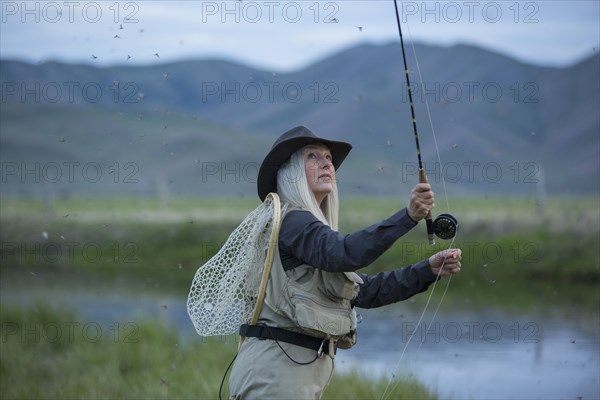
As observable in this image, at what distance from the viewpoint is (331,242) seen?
4.52m

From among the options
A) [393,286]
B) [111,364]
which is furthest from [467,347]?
[393,286]

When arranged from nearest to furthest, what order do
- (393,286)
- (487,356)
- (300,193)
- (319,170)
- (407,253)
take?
(300,193), (319,170), (393,286), (487,356), (407,253)

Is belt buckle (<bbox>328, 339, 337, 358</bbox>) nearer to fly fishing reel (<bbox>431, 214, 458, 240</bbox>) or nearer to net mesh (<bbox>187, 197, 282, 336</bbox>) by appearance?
net mesh (<bbox>187, 197, 282, 336</bbox>)

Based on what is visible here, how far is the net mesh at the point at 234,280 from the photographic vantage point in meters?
4.90

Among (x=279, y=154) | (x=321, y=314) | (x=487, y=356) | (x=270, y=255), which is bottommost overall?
(x=487, y=356)

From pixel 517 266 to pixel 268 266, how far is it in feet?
52.2

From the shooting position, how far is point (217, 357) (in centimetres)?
1025

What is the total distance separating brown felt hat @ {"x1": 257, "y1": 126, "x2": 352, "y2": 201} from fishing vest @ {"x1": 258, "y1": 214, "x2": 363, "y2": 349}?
433 mm

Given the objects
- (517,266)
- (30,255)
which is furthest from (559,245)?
(30,255)

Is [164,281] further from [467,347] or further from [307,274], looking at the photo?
[307,274]

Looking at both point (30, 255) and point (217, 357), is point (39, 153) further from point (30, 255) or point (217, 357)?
point (217, 357)

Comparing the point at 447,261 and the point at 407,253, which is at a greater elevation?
the point at 447,261

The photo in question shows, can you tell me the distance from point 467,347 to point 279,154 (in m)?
9.08

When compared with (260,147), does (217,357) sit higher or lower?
higher
